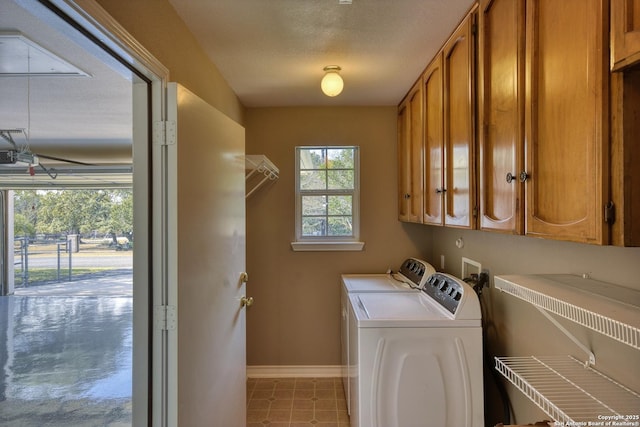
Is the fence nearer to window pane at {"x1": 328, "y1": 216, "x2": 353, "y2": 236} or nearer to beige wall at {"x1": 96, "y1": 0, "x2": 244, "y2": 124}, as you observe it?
window pane at {"x1": 328, "y1": 216, "x2": 353, "y2": 236}

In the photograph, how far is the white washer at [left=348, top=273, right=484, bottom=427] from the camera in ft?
4.97

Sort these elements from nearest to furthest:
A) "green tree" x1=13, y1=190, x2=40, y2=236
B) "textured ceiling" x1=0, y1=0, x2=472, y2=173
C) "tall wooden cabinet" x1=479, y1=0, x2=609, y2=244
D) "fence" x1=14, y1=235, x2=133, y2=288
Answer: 1. "tall wooden cabinet" x1=479, y1=0, x2=609, y2=244
2. "textured ceiling" x1=0, y1=0, x2=472, y2=173
3. "green tree" x1=13, y1=190, x2=40, y2=236
4. "fence" x1=14, y1=235, x2=133, y2=288

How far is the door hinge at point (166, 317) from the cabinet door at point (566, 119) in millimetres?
1302

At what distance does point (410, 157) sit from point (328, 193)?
82 centimetres

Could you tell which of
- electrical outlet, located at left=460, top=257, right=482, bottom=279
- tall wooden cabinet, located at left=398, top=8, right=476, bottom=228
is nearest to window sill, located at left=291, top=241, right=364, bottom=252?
tall wooden cabinet, located at left=398, top=8, right=476, bottom=228

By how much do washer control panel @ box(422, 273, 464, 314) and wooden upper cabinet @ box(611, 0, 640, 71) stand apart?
3.97 feet

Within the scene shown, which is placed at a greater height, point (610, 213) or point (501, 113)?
point (501, 113)

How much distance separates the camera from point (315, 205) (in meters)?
2.83

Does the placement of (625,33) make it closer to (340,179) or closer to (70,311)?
(340,179)

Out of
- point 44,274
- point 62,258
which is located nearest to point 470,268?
point 62,258

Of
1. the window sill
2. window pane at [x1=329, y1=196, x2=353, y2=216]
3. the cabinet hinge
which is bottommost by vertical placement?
the window sill

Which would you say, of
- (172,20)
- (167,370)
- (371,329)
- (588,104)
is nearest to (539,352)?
(371,329)

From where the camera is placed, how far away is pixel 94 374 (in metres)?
3.00

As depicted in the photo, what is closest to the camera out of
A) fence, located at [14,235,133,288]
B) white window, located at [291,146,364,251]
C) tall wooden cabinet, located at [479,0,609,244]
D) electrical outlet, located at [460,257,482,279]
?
tall wooden cabinet, located at [479,0,609,244]
